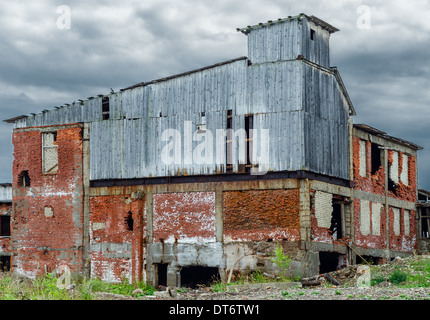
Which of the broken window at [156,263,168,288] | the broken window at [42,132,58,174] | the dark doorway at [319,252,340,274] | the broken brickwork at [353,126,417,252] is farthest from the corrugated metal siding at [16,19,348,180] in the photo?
the broken window at [156,263,168,288]

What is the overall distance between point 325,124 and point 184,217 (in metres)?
6.74

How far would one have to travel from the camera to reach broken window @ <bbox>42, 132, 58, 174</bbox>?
99.7ft

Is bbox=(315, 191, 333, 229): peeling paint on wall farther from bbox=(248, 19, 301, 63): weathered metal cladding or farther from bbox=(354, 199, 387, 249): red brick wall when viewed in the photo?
bbox=(248, 19, 301, 63): weathered metal cladding

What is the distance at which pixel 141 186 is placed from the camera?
28656mm

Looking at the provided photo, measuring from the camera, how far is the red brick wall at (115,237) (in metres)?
28.2

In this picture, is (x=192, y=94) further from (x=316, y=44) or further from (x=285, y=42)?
(x=316, y=44)

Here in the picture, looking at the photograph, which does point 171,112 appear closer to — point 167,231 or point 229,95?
A: point 229,95

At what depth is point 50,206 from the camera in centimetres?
3005

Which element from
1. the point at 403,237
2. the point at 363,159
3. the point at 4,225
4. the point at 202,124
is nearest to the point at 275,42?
the point at 202,124

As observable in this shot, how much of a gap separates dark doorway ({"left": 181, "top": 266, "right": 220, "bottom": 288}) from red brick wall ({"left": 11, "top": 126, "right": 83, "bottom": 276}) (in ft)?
14.9

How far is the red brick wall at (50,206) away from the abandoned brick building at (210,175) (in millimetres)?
50

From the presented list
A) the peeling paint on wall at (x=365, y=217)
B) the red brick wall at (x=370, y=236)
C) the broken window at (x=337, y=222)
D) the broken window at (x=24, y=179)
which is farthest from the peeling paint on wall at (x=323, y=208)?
the broken window at (x=24, y=179)
